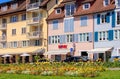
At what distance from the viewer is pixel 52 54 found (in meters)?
68.6

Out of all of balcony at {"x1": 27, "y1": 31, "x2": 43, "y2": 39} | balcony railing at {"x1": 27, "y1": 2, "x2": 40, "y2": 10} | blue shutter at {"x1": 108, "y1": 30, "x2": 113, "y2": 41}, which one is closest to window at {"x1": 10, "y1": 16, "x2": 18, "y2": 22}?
balcony railing at {"x1": 27, "y1": 2, "x2": 40, "y2": 10}

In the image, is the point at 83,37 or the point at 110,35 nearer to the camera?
the point at 110,35

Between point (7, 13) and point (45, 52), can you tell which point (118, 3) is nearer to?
point (45, 52)

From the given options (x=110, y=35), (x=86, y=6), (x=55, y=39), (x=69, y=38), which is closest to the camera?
(x=110, y=35)

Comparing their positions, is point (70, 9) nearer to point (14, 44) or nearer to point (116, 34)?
point (116, 34)

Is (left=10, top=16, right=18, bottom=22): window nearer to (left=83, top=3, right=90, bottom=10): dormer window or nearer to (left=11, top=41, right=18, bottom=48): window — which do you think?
(left=11, top=41, right=18, bottom=48): window

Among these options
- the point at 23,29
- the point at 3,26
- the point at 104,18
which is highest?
the point at 104,18

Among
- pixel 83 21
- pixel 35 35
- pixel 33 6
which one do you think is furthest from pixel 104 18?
pixel 33 6

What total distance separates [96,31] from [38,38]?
15088mm

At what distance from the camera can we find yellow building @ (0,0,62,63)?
72188 millimetres

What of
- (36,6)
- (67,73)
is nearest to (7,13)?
(36,6)

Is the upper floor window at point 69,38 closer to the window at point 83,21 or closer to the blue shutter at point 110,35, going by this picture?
the window at point 83,21

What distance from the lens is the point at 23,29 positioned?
3036 inches

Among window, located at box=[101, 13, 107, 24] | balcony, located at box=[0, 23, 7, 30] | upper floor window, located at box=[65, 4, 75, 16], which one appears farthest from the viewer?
balcony, located at box=[0, 23, 7, 30]
